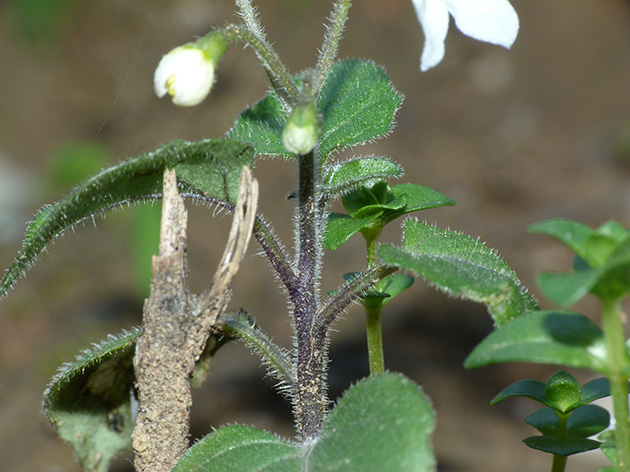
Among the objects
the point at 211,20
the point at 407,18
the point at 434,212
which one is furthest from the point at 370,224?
the point at 211,20

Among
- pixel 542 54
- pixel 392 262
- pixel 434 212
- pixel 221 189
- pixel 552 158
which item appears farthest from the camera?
pixel 542 54

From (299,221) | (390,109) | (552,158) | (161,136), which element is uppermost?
(161,136)

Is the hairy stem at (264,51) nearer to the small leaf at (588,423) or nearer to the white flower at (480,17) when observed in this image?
the white flower at (480,17)

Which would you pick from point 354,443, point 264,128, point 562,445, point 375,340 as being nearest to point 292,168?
point 264,128

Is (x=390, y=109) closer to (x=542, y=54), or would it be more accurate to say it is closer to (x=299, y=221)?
(x=299, y=221)

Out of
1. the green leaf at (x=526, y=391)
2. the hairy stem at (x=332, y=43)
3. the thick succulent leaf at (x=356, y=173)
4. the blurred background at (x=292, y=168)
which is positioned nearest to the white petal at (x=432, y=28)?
the hairy stem at (x=332, y=43)

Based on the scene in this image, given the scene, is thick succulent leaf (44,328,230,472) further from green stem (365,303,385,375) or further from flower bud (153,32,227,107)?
flower bud (153,32,227,107)
